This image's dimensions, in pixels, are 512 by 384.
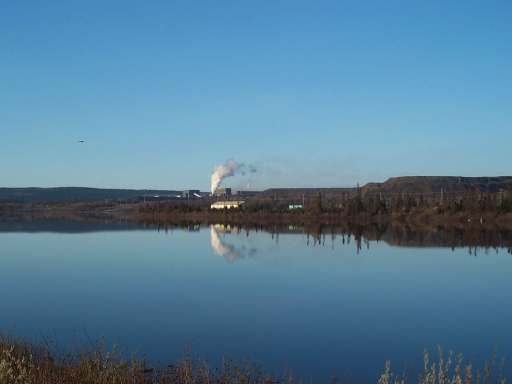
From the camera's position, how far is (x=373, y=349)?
37.4 feet

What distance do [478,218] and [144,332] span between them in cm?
5711

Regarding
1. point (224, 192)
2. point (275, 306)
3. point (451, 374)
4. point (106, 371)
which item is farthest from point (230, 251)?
point (224, 192)

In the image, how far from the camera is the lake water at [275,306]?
37.2 feet

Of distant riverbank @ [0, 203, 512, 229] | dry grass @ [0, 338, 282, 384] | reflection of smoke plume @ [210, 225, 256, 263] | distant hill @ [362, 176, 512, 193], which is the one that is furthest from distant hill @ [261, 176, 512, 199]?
dry grass @ [0, 338, 282, 384]

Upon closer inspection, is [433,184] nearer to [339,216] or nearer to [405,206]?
[339,216]

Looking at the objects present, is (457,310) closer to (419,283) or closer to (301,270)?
(419,283)

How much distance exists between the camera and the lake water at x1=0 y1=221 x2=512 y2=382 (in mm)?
11328

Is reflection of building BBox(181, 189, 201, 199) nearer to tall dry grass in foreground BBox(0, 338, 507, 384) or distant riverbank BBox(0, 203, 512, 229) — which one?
distant riverbank BBox(0, 203, 512, 229)

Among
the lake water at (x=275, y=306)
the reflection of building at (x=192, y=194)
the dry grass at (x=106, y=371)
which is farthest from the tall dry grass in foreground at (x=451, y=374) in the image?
the reflection of building at (x=192, y=194)

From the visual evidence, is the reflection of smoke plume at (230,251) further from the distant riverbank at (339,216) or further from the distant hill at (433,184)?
the distant hill at (433,184)

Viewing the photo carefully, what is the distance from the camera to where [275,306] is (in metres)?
16.0

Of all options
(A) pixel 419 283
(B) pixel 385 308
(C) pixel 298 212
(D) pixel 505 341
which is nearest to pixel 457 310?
(B) pixel 385 308

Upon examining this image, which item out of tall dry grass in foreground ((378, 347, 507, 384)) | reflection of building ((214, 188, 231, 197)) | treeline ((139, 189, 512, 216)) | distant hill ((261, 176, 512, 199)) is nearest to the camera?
tall dry grass in foreground ((378, 347, 507, 384))

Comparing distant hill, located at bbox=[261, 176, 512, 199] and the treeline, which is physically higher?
distant hill, located at bbox=[261, 176, 512, 199]
